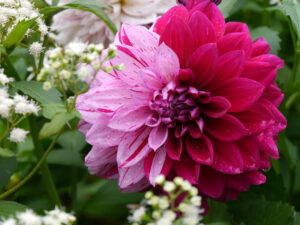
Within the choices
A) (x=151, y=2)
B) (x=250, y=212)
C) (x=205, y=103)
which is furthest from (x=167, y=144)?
(x=151, y=2)

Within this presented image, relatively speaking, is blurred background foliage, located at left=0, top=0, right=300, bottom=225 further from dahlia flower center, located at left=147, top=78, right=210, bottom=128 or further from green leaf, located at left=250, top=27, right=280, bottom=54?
dahlia flower center, located at left=147, top=78, right=210, bottom=128

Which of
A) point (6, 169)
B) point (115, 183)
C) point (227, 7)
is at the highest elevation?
point (227, 7)

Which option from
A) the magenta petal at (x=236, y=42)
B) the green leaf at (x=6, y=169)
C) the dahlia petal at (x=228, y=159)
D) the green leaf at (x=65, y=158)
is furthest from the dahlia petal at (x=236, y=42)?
the green leaf at (x=65, y=158)

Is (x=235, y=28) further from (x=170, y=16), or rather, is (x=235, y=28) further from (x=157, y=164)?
(x=157, y=164)

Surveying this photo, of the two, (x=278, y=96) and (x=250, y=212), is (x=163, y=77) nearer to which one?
(x=278, y=96)

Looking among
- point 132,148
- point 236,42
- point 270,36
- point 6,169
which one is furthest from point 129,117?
point 270,36

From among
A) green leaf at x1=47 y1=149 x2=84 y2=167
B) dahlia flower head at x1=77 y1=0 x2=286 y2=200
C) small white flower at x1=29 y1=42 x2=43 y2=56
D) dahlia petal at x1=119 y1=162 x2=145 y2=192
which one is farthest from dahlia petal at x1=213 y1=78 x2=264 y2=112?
green leaf at x1=47 y1=149 x2=84 y2=167
